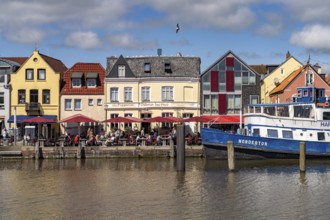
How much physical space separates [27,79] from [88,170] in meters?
24.6

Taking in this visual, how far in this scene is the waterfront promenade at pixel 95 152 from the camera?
A: 46.6 m

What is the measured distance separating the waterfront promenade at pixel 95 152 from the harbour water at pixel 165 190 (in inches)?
144

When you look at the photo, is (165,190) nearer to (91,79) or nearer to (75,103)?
(75,103)

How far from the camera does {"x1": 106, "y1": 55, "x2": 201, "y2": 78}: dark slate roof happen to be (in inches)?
2362

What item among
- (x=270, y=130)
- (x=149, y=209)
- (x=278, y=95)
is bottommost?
(x=149, y=209)

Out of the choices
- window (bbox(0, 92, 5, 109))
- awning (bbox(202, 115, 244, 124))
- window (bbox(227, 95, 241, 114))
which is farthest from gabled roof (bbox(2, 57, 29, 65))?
window (bbox(227, 95, 241, 114))

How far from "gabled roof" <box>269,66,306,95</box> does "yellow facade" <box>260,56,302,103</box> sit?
785mm

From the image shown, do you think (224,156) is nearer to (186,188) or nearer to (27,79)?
(186,188)

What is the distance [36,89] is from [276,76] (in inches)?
1082

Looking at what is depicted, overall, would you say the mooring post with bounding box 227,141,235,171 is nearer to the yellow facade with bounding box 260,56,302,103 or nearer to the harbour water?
the harbour water

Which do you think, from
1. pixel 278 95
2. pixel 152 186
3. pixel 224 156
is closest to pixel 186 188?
pixel 152 186

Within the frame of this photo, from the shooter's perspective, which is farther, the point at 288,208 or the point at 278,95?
the point at 278,95

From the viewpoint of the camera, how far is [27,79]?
Result: 60094 mm

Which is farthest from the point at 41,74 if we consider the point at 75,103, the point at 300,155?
the point at 300,155
